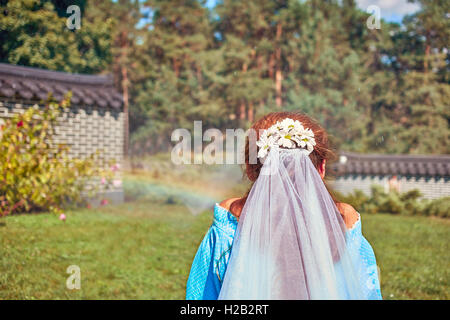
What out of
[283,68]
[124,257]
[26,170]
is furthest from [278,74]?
[124,257]

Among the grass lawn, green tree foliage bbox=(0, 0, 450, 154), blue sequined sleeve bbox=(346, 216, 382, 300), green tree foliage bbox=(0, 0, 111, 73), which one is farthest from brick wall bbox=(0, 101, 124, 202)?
green tree foliage bbox=(0, 0, 450, 154)

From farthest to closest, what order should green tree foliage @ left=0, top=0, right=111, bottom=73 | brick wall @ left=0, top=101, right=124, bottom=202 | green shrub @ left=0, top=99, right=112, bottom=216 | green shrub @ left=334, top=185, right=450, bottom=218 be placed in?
green shrub @ left=334, top=185, right=450, bottom=218 → brick wall @ left=0, top=101, right=124, bottom=202 → green tree foliage @ left=0, top=0, right=111, bottom=73 → green shrub @ left=0, top=99, right=112, bottom=216

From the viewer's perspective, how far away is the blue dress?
1969 mm

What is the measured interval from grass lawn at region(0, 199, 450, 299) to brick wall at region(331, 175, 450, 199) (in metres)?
7.99

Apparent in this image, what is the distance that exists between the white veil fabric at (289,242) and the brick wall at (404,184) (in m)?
16.3

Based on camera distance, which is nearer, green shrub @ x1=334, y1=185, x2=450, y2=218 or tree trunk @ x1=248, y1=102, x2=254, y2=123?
green shrub @ x1=334, y1=185, x2=450, y2=218

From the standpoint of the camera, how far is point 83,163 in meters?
8.87

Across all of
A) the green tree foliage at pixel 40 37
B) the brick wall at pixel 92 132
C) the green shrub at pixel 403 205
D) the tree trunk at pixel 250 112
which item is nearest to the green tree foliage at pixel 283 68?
the tree trunk at pixel 250 112

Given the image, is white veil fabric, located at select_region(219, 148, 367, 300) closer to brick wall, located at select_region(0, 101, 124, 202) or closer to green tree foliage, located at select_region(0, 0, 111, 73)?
brick wall, located at select_region(0, 101, 124, 202)

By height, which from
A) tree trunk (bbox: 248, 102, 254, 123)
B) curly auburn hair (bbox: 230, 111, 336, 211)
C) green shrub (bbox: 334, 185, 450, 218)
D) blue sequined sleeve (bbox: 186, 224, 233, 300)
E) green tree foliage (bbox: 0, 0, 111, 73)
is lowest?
green shrub (bbox: 334, 185, 450, 218)

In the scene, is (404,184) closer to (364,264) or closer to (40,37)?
(40,37)

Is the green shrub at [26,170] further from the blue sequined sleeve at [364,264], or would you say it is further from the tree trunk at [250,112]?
the tree trunk at [250,112]

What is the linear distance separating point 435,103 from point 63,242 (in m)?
22.9
